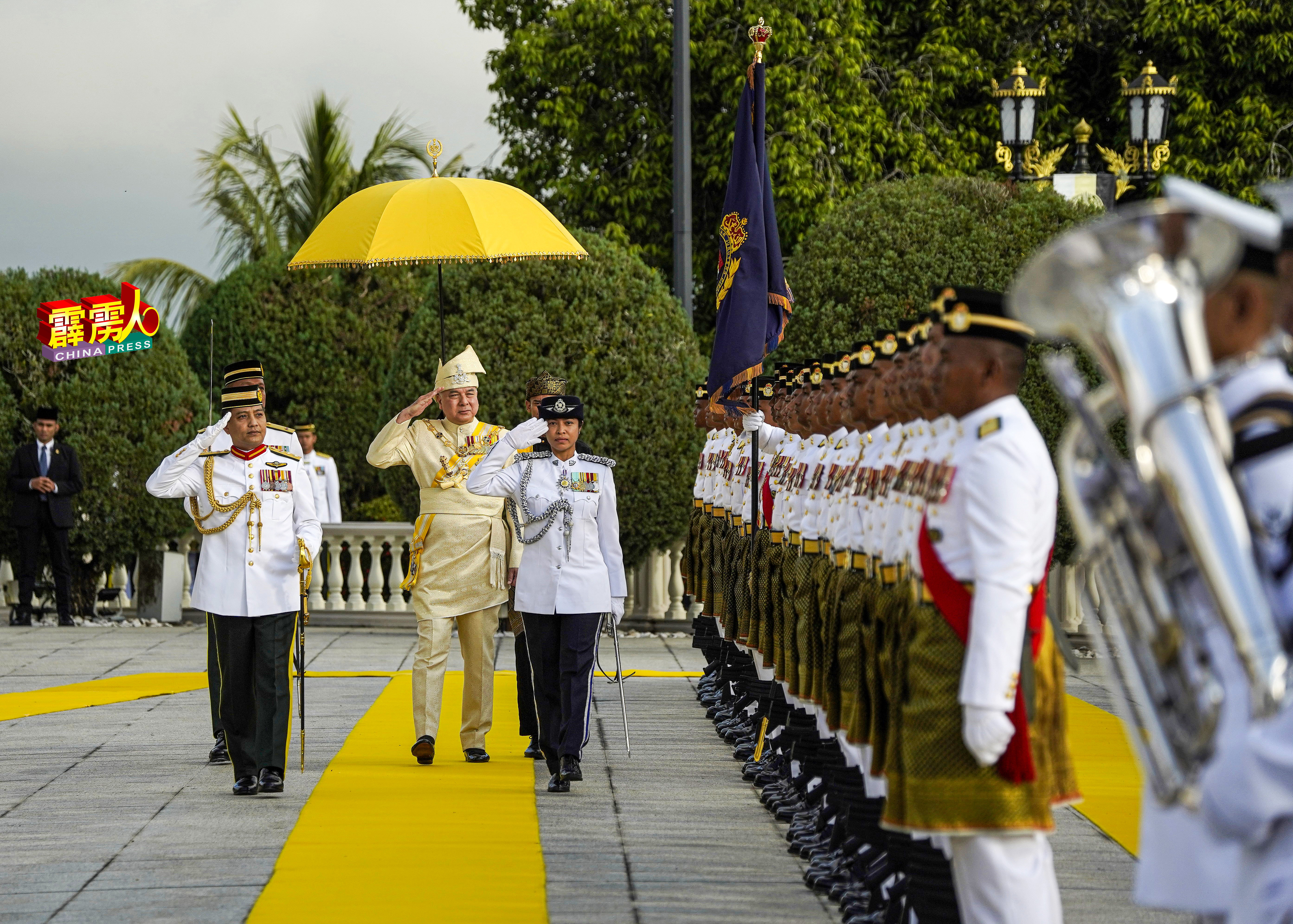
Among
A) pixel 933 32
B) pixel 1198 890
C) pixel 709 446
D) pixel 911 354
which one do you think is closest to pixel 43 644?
pixel 709 446

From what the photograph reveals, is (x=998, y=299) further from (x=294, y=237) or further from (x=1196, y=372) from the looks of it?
(x=294, y=237)

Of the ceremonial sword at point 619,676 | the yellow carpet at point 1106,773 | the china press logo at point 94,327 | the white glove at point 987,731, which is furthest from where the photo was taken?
the china press logo at point 94,327

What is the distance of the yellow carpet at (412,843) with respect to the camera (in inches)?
234

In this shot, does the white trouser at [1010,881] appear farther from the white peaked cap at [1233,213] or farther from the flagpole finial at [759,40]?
the flagpole finial at [759,40]

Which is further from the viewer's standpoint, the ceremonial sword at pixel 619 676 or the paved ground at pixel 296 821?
the ceremonial sword at pixel 619 676

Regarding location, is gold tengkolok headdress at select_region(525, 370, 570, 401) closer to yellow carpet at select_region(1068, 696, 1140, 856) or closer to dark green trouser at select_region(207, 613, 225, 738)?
dark green trouser at select_region(207, 613, 225, 738)

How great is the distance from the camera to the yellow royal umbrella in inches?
390

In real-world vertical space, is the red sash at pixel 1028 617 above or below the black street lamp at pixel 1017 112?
below

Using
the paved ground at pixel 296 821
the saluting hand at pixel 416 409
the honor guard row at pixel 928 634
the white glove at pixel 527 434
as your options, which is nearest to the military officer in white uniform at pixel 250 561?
the paved ground at pixel 296 821

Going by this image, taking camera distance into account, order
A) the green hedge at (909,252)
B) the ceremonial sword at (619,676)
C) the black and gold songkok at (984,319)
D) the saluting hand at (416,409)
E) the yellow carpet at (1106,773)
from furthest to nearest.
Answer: the green hedge at (909,252) < the saluting hand at (416,409) < the ceremonial sword at (619,676) < the yellow carpet at (1106,773) < the black and gold songkok at (984,319)

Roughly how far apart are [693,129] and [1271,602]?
2312 centimetres

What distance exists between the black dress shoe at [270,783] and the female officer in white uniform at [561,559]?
4.23 ft

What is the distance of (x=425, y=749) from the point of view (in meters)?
8.84

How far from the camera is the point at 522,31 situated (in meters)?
25.5
